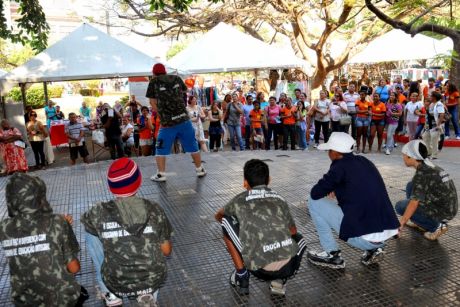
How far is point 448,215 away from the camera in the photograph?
4.16m

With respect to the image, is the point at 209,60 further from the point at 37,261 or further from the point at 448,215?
the point at 37,261

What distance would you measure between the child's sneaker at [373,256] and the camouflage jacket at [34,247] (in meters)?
2.44

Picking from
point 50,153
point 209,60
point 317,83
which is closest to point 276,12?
point 317,83

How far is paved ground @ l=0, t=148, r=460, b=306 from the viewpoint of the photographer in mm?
3346

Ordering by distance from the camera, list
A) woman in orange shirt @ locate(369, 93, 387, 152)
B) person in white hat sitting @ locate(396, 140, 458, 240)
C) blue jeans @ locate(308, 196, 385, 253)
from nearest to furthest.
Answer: blue jeans @ locate(308, 196, 385, 253)
person in white hat sitting @ locate(396, 140, 458, 240)
woman in orange shirt @ locate(369, 93, 387, 152)

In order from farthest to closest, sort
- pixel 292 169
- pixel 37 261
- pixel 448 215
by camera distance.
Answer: pixel 292 169 → pixel 448 215 → pixel 37 261

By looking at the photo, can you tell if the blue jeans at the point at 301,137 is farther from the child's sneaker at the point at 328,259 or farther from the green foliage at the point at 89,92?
the green foliage at the point at 89,92

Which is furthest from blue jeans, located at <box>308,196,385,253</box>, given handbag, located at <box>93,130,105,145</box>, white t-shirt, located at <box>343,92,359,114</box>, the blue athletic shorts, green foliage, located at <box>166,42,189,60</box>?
green foliage, located at <box>166,42,189,60</box>

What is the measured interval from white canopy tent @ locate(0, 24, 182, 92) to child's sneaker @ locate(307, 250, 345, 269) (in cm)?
759

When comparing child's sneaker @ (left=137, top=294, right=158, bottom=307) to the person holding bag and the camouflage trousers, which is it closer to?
the camouflage trousers

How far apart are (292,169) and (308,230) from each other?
119 inches

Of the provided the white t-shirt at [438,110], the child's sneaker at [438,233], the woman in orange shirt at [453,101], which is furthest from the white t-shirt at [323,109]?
the child's sneaker at [438,233]

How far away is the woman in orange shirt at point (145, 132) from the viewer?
11.1 meters

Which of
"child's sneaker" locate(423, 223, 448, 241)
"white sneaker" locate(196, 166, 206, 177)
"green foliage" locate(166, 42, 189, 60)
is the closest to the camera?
"child's sneaker" locate(423, 223, 448, 241)
